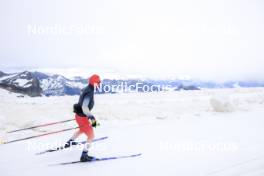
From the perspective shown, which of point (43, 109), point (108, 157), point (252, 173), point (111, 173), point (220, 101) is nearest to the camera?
point (252, 173)

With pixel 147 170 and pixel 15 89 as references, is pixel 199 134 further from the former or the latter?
pixel 15 89

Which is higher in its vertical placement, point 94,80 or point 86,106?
point 94,80

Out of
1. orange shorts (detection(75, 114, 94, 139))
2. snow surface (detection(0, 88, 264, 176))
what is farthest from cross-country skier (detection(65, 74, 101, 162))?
snow surface (detection(0, 88, 264, 176))

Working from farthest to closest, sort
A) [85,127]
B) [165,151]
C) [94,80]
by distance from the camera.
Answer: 1. [165,151]
2. [85,127]
3. [94,80]

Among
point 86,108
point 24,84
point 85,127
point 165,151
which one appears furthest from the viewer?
point 24,84

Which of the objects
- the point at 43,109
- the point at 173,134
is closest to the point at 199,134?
the point at 173,134

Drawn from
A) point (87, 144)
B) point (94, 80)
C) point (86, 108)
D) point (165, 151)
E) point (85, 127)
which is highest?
point (94, 80)

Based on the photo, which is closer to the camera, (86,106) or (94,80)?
(86,106)

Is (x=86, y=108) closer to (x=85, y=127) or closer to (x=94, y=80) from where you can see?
(x=85, y=127)

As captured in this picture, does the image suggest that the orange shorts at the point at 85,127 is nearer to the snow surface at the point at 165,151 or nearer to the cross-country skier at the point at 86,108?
the cross-country skier at the point at 86,108

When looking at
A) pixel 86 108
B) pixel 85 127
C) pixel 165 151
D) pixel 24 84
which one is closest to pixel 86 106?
pixel 86 108

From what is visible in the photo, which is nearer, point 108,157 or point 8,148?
point 108,157

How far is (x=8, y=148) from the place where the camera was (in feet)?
28.5

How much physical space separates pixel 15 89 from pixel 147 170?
1787 cm
